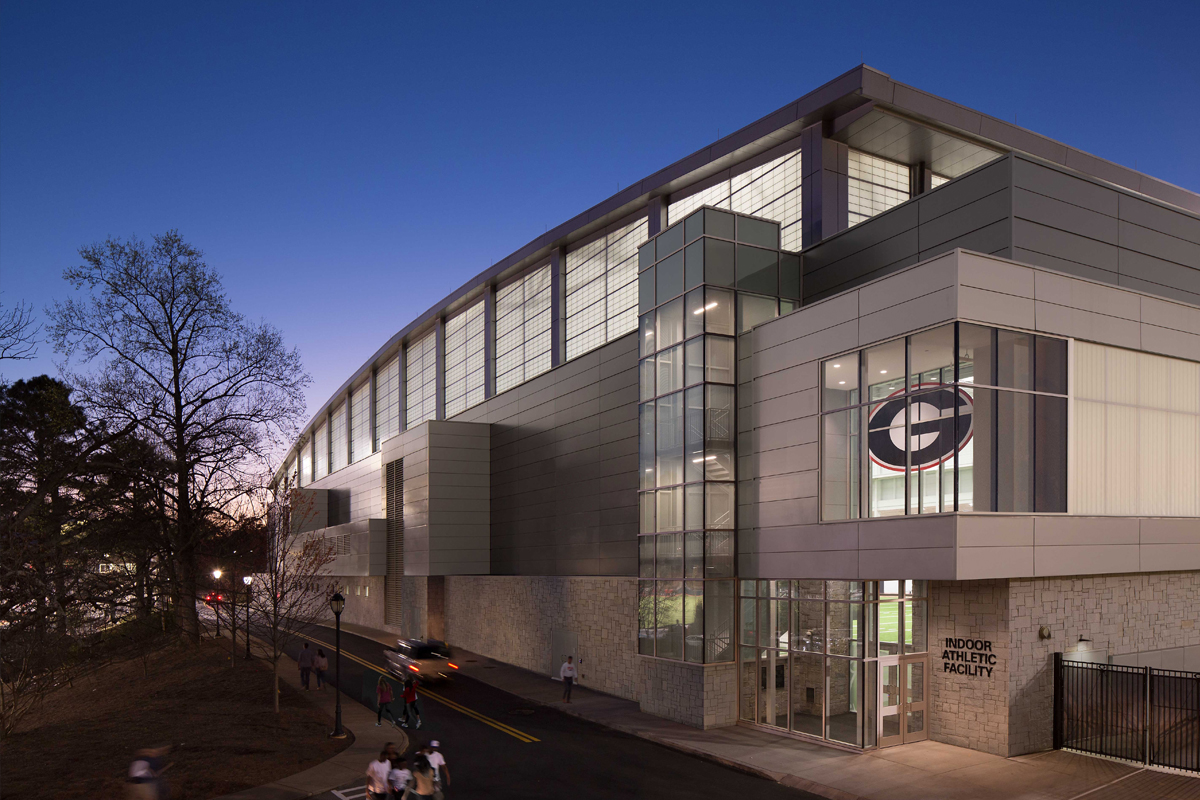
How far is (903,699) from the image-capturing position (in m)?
19.9

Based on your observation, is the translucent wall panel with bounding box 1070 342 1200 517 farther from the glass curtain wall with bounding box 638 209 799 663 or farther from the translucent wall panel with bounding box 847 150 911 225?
the translucent wall panel with bounding box 847 150 911 225

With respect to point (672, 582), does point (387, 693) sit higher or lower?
lower

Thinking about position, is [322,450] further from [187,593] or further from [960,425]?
[960,425]

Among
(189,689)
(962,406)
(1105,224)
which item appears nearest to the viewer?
(962,406)

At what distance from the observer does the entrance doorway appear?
64.8ft

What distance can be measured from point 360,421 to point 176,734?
53161 mm

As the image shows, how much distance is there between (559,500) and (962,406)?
22031 mm

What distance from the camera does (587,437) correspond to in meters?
35.0

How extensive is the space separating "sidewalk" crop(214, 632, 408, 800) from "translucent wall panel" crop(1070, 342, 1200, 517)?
1789cm

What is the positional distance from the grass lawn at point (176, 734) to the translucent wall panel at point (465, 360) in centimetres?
2059

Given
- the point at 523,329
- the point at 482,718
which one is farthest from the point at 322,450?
the point at 482,718

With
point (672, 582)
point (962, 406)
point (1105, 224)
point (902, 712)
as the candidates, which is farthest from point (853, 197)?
point (902, 712)

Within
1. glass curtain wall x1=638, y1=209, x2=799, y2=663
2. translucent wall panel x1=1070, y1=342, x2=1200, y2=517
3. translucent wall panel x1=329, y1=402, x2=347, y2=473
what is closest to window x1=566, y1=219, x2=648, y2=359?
glass curtain wall x1=638, y1=209, x2=799, y2=663

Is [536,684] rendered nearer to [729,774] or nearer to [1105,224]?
[729,774]
